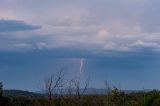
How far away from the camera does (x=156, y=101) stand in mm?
17594

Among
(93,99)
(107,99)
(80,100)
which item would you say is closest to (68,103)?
(80,100)

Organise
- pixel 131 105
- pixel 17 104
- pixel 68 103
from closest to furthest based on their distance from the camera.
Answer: pixel 131 105 < pixel 68 103 < pixel 17 104

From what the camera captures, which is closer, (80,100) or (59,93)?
(59,93)

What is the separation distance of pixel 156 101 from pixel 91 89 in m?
7.51

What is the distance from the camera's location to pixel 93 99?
30.1 metres

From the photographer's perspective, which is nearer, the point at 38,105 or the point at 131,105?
the point at 131,105

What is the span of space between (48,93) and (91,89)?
254cm

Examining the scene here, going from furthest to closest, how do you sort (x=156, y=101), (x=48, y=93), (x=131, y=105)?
1. (x=48, y=93)
2. (x=131, y=105)
3. (x=156, y=101)

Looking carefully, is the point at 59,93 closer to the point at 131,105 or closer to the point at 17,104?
the point at 131,105

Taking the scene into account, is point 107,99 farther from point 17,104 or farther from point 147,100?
point 17,104

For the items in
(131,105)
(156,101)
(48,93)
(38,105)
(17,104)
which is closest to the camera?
(156,101)

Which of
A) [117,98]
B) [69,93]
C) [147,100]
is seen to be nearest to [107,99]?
[117,98]

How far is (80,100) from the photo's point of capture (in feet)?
85.9

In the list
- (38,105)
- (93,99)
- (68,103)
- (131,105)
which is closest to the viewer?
(131,105)
